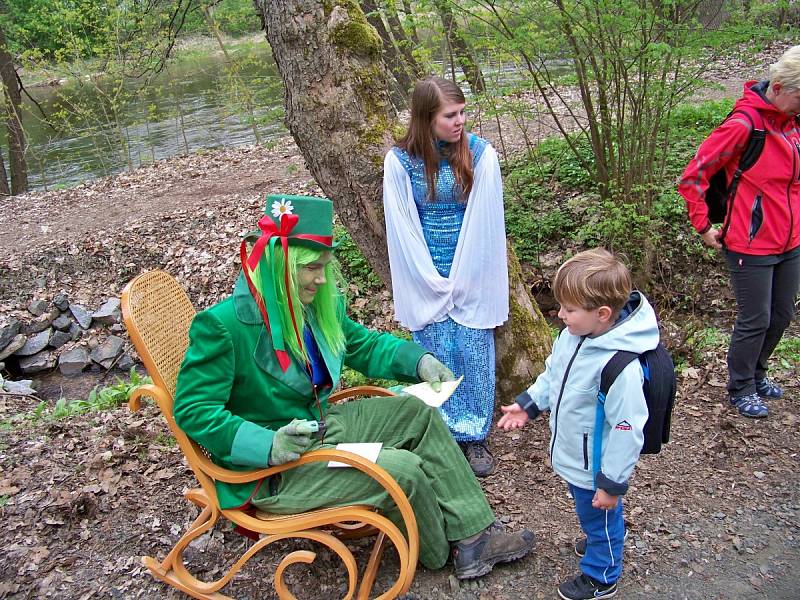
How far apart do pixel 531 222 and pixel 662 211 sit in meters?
1.21

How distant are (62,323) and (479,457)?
6.25 meters

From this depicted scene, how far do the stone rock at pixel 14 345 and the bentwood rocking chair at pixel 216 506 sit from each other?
5.71 m

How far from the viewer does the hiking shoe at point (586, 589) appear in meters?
2.63

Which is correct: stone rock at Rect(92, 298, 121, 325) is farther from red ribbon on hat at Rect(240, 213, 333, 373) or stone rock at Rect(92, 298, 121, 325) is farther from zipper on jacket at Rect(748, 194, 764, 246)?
zipper on jacket at Rect(748, 194, 764, 246)

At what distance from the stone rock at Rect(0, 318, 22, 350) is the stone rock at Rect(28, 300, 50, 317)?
0.66 feet

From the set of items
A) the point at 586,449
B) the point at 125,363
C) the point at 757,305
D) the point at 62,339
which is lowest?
the point at 125,363

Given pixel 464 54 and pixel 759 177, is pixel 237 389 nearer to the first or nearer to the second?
pixel 759 177

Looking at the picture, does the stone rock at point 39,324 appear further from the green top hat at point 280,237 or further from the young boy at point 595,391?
the young boy at point 595,391

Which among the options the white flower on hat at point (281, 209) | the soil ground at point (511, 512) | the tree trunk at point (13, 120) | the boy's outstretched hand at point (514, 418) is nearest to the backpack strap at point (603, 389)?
the boy's outstretched hand at point (514, 418)

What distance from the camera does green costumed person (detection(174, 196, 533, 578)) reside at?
2434 millimetres

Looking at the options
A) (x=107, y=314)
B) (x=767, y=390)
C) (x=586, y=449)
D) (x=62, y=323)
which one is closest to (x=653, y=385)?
(x=586, y=449)

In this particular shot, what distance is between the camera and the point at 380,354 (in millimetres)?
2957


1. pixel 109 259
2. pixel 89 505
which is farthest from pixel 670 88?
pixel 109 259

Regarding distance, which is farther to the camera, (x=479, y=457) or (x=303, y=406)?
(x=479, y=457)
